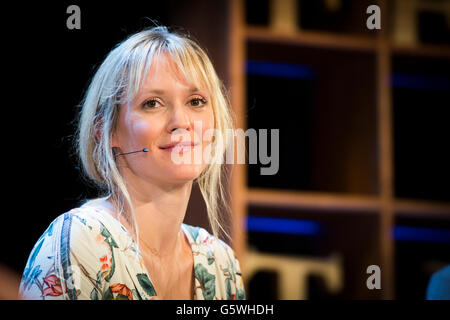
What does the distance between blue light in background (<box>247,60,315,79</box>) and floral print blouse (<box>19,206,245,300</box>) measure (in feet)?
2.75

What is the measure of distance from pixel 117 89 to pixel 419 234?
3.60 feet

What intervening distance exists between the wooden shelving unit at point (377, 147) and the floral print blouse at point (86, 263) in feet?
2.00

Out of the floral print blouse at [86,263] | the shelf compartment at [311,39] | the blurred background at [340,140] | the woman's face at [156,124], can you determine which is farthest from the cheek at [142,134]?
the shelf compartment at [311,39]

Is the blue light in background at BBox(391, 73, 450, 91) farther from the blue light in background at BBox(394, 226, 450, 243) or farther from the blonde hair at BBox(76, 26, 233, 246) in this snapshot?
the blonde hair at BBox(76, 26, 233, 246)

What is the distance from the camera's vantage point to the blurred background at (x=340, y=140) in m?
1.59

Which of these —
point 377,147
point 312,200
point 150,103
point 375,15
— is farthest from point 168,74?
point 377,147

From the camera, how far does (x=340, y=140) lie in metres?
1.74

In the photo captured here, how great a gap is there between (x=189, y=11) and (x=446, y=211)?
834 millimetres

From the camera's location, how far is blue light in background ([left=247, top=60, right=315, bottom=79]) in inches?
66.9

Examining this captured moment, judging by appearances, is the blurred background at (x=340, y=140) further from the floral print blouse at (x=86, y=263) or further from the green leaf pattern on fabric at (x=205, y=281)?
the floral print blouse at (x=86, y=263)

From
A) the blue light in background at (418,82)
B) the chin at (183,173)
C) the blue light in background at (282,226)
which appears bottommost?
the blue light in background at (282,226)

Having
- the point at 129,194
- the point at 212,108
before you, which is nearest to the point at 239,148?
the point at 212,108

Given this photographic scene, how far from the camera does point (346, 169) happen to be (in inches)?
68.0

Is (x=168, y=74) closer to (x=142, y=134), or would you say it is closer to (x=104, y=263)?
(x=142, y=134)
